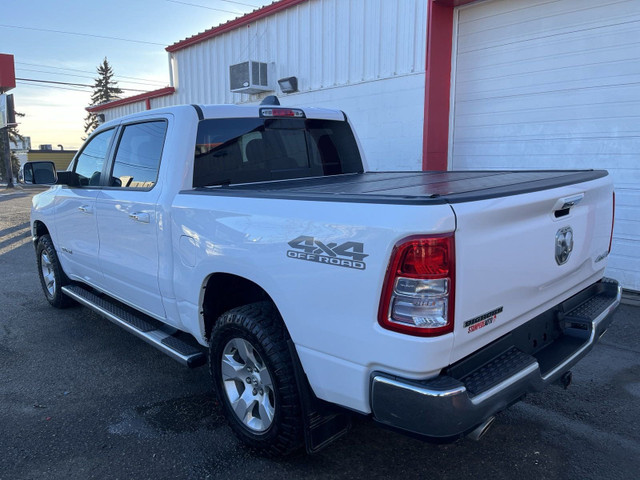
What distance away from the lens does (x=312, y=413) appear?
8.30 feet

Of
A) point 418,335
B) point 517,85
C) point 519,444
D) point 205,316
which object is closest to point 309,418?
point 418,335

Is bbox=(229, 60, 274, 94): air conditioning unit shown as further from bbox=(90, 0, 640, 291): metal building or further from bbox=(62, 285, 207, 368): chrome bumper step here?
bbox=(62, 285, 207, 368): chrome bumper step

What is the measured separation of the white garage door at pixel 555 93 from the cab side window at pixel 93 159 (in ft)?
16.1

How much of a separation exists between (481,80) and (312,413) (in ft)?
19.3

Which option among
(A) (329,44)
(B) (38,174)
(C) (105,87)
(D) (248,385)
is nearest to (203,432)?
(D) (248,385)

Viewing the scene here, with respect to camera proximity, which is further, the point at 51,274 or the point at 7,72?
the point at 7,72

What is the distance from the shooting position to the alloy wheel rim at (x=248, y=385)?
2.81 meters

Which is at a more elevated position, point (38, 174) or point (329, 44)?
point (329, 44)

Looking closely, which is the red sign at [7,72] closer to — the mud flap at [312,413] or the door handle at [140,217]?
the door handle at [140,217]

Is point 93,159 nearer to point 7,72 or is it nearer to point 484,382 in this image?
point 484,382

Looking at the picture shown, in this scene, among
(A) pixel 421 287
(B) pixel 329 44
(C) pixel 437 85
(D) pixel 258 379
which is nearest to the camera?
(A) pixel 421 287

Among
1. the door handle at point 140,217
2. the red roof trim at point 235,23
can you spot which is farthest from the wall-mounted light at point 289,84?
the door handle at point 140,217

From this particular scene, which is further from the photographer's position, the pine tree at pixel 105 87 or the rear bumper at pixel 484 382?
the pine tree at pixel 105 87

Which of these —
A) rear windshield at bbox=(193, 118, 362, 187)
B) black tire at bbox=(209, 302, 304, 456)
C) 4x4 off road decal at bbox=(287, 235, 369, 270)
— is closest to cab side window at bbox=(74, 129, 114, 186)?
rear windshield at bbox=(193, 118, 362, 187)
